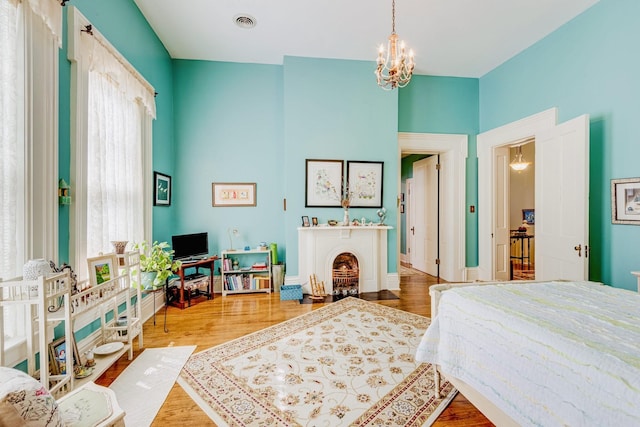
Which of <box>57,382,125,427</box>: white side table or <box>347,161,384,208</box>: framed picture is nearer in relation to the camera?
<box>57,382,125,427</box>: white side table

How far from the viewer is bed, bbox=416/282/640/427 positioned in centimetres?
94

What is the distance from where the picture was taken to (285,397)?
1.87 m

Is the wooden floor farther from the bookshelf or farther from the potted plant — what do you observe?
the potted plant

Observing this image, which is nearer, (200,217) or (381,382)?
(381,382)

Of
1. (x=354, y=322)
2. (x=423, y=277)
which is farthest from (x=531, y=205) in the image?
(x=354, y=322)

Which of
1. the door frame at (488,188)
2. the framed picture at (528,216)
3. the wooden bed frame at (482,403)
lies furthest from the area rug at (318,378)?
the framed picture at (528,216)

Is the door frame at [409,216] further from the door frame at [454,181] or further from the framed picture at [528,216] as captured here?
the framed picture at [528,216]

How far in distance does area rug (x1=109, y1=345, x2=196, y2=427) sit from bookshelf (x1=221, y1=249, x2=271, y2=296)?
62.0 inches

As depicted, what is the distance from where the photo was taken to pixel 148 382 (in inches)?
80.3

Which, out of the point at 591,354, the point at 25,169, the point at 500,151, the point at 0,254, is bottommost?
the point at 591,354

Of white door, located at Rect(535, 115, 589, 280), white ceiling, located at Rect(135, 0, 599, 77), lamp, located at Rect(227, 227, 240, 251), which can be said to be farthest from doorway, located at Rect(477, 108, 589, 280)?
lamp, located at Rect(227, 227, 240, 251)

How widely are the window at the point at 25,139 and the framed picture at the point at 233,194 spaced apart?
249cm

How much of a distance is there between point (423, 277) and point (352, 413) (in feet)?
12.8

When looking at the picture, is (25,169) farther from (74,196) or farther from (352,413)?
(352,413)
